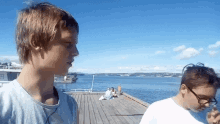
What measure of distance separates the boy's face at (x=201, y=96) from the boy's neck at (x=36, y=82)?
1.02 metres

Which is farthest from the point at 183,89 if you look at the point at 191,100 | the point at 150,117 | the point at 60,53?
the point at 60,53

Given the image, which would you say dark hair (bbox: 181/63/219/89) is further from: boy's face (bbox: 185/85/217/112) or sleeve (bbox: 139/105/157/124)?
sleeve (bbox: 139/105/157/124)

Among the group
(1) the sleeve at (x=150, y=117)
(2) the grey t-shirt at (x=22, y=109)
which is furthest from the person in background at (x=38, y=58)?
(1) the sleeve at (x=150, y=117)

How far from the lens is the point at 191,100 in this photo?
116 cm

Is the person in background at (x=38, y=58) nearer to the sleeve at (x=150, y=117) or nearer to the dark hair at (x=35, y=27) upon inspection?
the dark hair at (x=35, y=27)

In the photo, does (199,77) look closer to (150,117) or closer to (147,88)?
(150,117)

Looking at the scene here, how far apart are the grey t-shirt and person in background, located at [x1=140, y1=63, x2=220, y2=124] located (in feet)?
3.00

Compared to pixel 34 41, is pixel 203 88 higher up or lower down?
lower down

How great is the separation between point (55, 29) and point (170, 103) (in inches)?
45.0

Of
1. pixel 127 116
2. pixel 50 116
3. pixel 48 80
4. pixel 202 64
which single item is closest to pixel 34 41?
pixel 48 80

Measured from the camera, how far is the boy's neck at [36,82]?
2.22ft

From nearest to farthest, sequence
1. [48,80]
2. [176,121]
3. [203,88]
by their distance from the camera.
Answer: [48,80]
[203,88]
[176,121]

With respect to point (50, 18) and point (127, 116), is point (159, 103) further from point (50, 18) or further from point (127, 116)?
point (127, 116)

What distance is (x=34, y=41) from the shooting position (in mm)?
648
